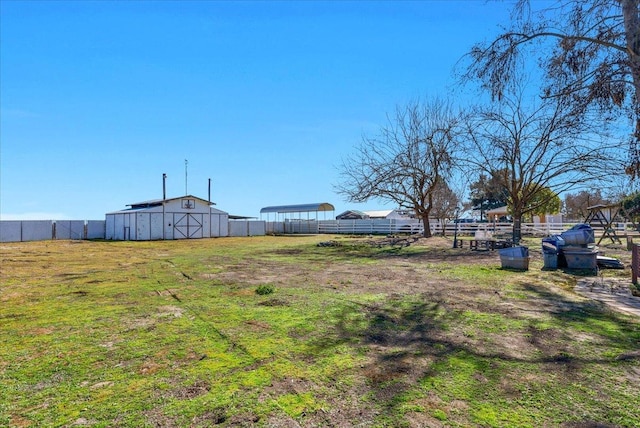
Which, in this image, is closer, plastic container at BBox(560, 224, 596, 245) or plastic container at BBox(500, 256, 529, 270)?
plastic container at BBox(560, 224, 596, 245)

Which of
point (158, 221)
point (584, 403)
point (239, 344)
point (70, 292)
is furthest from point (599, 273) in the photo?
point (158, 221)

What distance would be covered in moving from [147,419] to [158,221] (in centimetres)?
3098

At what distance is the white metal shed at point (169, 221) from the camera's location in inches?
1187

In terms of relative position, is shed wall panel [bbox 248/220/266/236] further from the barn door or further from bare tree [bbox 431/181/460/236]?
bare tree [bbox 431/181/460/236]

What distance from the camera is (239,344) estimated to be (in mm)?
3975

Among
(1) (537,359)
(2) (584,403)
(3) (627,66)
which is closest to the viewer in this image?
(2) (584,403)

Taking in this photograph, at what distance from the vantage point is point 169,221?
3158 centimetres

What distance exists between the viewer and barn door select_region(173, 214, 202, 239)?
32094 mm

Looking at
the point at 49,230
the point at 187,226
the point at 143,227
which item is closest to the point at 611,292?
the point at 143,227

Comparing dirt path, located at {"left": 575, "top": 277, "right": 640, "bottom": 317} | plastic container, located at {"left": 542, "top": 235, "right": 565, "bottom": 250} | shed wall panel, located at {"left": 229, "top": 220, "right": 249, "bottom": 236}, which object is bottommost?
dirt path, located at {"left": 575, "top": 277, "right": 640, "bottom": 317}

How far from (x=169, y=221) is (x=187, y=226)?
175 centimetres

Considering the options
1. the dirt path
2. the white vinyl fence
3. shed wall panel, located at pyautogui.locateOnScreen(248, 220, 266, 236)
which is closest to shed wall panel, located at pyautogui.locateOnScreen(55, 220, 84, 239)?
the white vinyl fence

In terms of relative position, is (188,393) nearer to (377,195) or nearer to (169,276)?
(169,276)

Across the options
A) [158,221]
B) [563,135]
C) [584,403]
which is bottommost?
[584,403]
